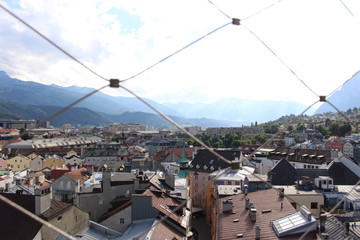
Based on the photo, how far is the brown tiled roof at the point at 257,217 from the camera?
4.85 metres

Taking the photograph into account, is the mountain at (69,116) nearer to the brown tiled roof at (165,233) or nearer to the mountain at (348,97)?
the mountain at (348,97)

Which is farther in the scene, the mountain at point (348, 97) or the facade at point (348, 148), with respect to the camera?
the mountain at point (348, 97)

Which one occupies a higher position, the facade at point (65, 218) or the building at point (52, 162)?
the facade at point (65, 218)

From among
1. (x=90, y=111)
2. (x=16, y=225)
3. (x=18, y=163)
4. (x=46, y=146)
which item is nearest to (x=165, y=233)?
(x=16, y=225)

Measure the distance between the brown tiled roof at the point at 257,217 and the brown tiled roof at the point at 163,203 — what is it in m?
0.86

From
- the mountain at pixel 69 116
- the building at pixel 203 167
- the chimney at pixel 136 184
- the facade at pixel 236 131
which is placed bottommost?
the building at pixel 203 167

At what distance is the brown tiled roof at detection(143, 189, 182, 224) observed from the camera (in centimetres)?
622

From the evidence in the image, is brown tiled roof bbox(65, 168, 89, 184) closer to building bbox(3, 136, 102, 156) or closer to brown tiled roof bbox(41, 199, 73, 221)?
brown tiled roof bbox(41, 199, 73, 221)

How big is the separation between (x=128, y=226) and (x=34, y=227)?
1775mm

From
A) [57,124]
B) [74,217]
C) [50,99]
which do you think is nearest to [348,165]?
[74,217]

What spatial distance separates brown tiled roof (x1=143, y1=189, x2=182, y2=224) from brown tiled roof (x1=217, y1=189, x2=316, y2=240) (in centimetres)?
86

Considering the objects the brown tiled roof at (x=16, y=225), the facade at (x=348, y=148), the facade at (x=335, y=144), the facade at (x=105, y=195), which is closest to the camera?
the brown tiled roof at (x=16, y=225)

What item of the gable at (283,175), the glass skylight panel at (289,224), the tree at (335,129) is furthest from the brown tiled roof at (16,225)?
the tree at (335,129)

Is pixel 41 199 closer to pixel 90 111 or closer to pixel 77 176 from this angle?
pixel 77 176
